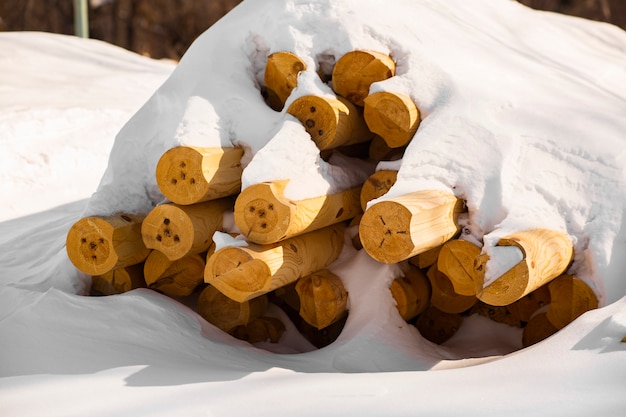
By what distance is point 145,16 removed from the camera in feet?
44.9

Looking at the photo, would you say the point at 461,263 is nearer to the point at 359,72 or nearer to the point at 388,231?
the point at 388,231

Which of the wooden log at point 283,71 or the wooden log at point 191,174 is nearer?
the wooden log at point 191,174

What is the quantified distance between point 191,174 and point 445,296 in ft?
3.55

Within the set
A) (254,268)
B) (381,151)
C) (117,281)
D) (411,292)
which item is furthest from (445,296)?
(117,281)

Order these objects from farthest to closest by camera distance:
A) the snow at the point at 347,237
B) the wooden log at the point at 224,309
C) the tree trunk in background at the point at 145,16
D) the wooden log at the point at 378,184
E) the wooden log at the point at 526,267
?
the tree trunk in background at the point at 145,16 < the wooden log at the point at 224,309 < the wooden log at the point at 378,184 < the wooden log at the point at 526,267 < the snow at the point at 347,237

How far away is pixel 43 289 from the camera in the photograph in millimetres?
3072

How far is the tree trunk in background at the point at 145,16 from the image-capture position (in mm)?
13484

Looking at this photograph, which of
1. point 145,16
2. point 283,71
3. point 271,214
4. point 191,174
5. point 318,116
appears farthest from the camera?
point 145,16

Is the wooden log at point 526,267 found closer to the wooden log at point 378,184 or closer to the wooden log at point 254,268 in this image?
the wooden log at point 378,184

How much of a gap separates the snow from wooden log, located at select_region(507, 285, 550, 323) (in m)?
0.10

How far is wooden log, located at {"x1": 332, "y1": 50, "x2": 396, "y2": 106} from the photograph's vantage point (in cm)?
285

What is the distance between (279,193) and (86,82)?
374 cm

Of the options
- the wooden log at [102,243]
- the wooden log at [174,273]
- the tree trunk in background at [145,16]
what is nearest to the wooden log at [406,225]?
the wooden log at [174,273]

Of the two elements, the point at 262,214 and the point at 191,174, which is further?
the point at 191,174
